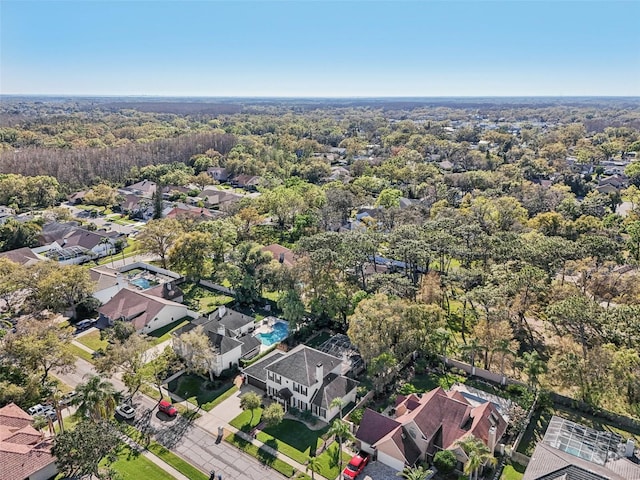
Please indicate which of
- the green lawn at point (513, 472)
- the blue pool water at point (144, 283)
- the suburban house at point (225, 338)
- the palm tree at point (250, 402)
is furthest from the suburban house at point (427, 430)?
the blue pool water at point (144, 283)

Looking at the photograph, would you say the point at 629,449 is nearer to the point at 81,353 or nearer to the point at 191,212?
the point at 81,353

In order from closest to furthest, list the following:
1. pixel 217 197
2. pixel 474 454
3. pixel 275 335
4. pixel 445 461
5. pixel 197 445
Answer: pixel 474 454 < pixel 445 461 < pixel 197 445 < pixel 275 335 < pixel 217 197

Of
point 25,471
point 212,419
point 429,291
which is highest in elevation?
point 429,291

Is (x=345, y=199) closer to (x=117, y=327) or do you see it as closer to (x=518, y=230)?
(x=518, y=230)

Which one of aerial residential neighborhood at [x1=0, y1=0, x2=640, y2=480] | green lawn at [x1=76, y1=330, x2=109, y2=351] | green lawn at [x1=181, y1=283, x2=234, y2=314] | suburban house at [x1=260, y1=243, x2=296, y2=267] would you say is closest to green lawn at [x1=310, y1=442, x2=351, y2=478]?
aerial residential neighborhood at [x1=0, y1=0, x2=640, y2=480]

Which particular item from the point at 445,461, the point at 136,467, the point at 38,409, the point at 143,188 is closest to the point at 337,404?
the point at 445,461

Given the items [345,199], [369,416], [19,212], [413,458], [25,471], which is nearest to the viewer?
[25,471]

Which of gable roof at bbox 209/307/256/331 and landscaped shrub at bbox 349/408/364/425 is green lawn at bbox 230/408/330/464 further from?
gable roof at bbox 209/307/256/331

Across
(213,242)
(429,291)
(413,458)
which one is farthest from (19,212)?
(413,458)

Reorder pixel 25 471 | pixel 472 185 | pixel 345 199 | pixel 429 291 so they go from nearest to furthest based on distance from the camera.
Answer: pixel 25 471 → pixel 429 291 → pixel 345 199 → pixel 472 185
